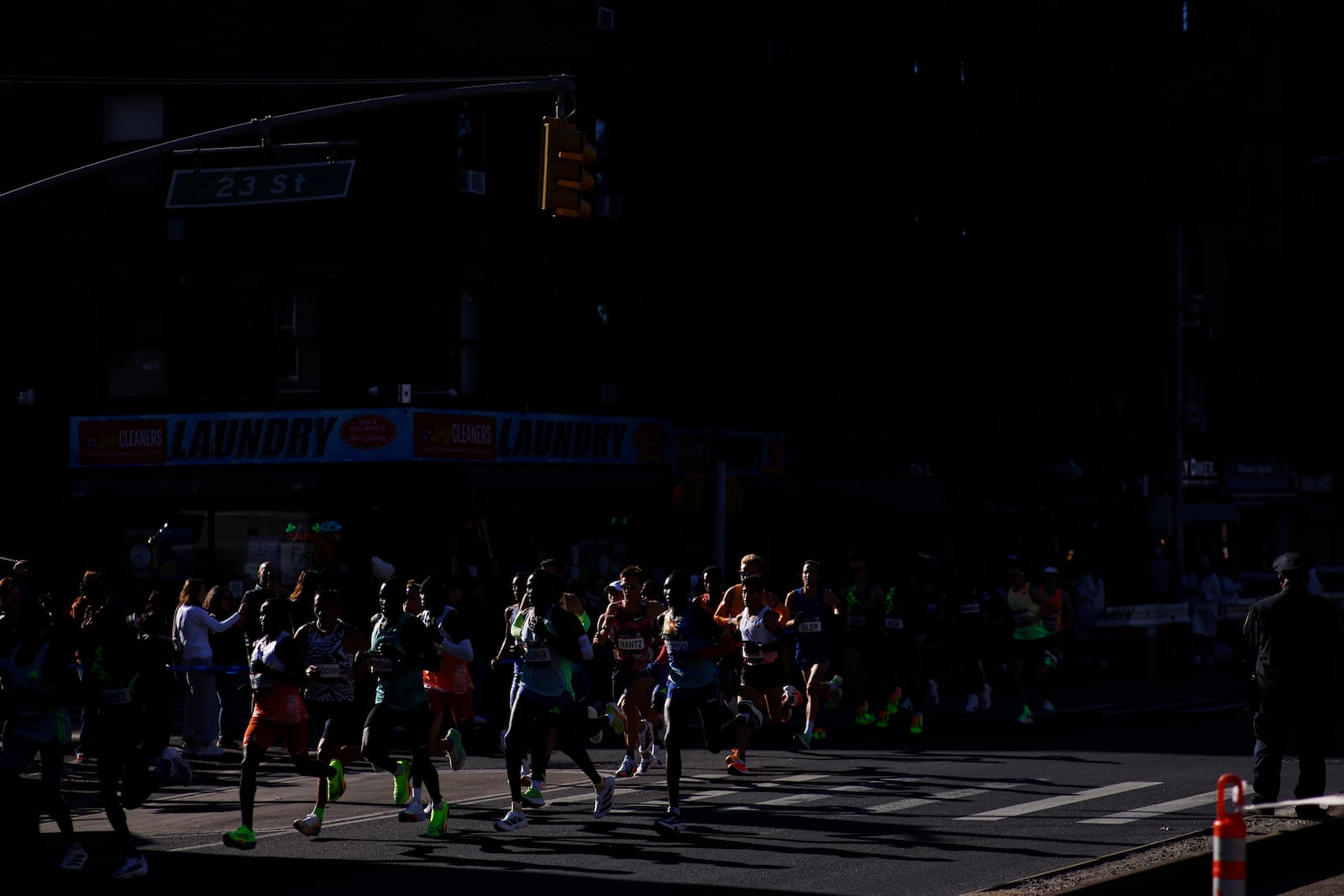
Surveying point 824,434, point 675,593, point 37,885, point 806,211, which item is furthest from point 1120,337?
point 37,885

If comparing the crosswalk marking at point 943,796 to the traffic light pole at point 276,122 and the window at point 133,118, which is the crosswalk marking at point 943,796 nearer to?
the traffic light pole at point 276,122

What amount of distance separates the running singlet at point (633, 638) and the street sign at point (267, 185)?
4.94 meters

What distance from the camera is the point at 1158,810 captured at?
13945mm

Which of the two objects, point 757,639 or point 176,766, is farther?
point 757,639

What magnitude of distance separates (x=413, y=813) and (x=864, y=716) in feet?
28.1

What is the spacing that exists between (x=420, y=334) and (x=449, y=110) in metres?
3.59

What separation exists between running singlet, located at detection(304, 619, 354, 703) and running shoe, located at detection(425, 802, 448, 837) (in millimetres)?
1031

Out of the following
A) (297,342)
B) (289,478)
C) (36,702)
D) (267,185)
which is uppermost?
(267,185)

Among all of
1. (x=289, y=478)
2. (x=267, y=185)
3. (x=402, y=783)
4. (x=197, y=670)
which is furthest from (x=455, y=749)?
(x=289, y=478)

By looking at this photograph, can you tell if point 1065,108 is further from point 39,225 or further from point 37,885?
point 37,885

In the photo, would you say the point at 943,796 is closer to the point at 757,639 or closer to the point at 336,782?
the point at 757,639

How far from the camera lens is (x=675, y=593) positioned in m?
14.5

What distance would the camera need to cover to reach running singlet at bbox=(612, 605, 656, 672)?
17594mm

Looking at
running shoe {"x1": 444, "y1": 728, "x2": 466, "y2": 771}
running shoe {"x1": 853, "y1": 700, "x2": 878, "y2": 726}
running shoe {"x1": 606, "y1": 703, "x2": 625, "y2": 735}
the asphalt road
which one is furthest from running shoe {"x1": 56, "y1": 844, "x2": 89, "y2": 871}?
running shoe {"x1": 853, "y1": 700, "x2": 878, "y2": 726}
